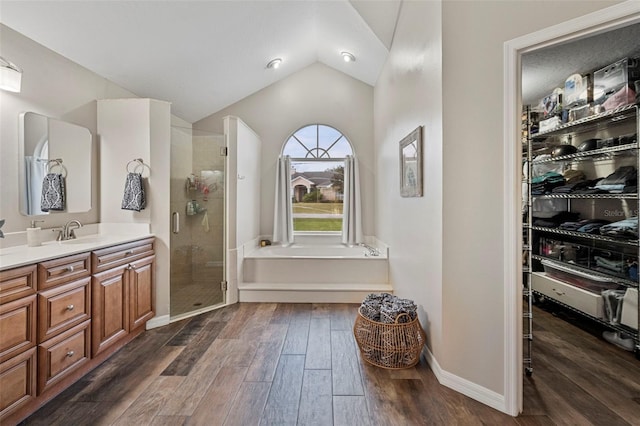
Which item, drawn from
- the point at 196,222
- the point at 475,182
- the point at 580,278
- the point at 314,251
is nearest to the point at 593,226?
the point at 580,278

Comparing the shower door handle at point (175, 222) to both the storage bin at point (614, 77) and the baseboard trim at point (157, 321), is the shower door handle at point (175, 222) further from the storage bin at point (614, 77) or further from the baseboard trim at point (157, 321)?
the storage bin at point (614, 77)

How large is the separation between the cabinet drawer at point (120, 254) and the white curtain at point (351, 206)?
2668 millimetres

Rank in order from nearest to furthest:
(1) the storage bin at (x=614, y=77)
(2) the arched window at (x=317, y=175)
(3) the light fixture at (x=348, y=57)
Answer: (1) the storage bin at (x=614, y=77), (3) the light fixture at (x=348, y=57), (2) the arched window at (x=317, y=175)

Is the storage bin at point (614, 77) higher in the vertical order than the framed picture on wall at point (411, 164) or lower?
higher

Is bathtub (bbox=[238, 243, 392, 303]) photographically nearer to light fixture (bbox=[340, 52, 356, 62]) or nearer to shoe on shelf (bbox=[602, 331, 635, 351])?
shoe on shelf (bbox=[602, 331, 635, 351])

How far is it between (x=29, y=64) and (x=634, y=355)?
5.04 meters

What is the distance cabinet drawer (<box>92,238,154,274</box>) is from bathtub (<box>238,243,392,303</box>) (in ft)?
3.86

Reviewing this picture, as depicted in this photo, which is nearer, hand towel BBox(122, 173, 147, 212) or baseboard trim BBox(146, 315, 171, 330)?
hand towel BBox(122, 173, 147, 212)

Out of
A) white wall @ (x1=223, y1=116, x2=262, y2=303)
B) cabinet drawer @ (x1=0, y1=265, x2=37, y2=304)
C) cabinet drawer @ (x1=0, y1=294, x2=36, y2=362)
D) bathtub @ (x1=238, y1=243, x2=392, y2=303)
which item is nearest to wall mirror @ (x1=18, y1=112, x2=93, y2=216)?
cabinet drawer @ (x1=0, y1=265, x2=37, y2=304)

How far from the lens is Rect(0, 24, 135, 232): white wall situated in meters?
2.05

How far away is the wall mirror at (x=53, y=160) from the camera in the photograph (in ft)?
7.10

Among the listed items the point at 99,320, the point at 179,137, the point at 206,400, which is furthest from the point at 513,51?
the point at 99,320

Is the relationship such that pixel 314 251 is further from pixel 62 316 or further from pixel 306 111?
pixel 62 316

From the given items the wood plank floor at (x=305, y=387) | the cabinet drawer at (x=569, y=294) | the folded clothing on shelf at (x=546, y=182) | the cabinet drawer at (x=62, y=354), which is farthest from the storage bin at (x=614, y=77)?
the cabinet drawer at (x=62, y=354)
